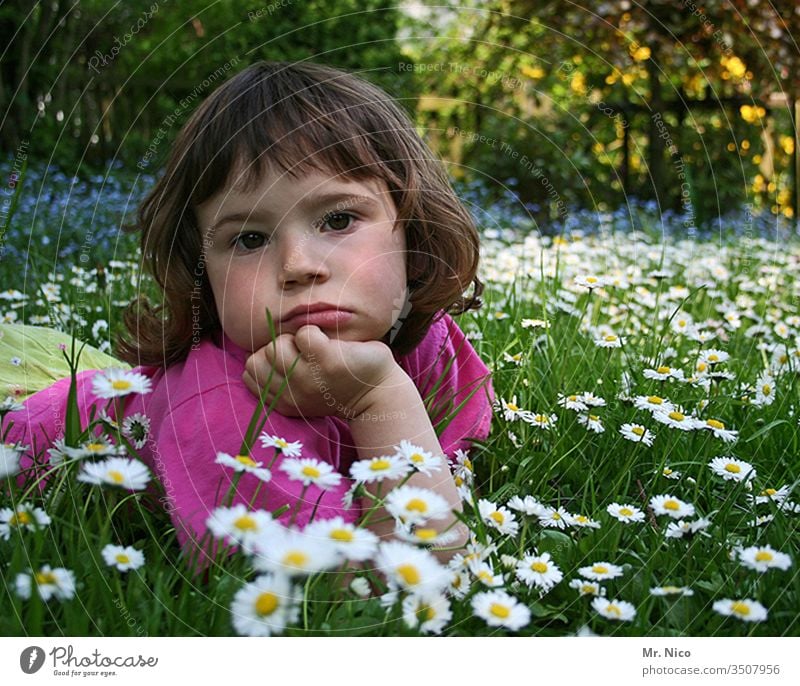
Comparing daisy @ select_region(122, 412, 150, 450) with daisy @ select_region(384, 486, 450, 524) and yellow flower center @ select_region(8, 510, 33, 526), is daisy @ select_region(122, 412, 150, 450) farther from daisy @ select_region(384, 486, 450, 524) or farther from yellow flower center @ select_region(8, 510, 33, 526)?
daisy @ select_region(384, 486, 450, 524)

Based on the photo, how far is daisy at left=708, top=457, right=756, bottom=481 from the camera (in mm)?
1307

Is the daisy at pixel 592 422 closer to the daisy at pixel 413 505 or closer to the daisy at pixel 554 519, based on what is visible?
the daisy at pixel 554 519

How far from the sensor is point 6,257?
9.25 feet

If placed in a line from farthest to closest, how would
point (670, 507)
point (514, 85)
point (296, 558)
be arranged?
point (514, 85) → point (670, 507) → point (296, 558)

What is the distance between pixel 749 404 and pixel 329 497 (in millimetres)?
846

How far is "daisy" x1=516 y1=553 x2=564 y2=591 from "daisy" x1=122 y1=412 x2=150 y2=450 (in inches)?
21.8

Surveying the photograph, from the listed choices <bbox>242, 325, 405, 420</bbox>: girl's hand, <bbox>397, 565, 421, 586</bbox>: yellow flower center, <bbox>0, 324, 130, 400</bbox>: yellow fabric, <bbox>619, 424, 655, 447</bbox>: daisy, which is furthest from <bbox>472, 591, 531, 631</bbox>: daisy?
<bbox>0, 324, 130, 400</bbox>: yellow fabric

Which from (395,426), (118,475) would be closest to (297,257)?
(395,426)

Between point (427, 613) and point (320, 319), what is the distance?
1.43 ft

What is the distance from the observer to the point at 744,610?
982 millimetres

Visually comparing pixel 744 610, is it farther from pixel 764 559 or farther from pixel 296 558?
pixel 296 558

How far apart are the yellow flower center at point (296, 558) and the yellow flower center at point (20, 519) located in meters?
0.30
